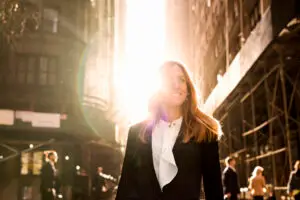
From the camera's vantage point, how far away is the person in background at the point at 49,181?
44.5 ft

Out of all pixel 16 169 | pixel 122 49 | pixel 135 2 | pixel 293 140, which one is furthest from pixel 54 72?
pixel 135 2

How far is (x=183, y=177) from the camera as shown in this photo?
2.61 metres

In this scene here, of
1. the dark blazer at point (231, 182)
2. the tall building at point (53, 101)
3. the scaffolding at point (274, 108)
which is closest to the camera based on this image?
the scaffolding at point (274, 108)

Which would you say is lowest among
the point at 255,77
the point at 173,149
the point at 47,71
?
the point at 173,149

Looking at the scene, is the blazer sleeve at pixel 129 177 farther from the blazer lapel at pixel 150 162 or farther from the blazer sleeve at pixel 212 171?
the blazer sleeve at pixel 212 171

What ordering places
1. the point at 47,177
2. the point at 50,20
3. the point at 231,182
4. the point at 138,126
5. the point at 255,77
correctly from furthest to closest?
the point at 50,20 → the point at 255,77 → the point at 47,177 → the point at 231,182 → the point at 138,126

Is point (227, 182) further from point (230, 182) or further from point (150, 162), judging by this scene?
point (150, 162)

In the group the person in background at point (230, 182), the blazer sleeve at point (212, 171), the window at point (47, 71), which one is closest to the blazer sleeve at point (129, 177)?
the blazer sleeve at point (212, 171)

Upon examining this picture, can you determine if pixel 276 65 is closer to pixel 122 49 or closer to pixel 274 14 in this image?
pixel 274 14

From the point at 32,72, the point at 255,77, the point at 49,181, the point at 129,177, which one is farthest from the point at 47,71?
the point at 129,177

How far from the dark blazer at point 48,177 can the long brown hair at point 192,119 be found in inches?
447

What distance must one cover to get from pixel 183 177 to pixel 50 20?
84.5 ft

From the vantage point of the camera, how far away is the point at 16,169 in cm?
2391

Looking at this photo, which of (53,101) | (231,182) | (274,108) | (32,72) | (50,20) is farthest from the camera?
(50,20)
